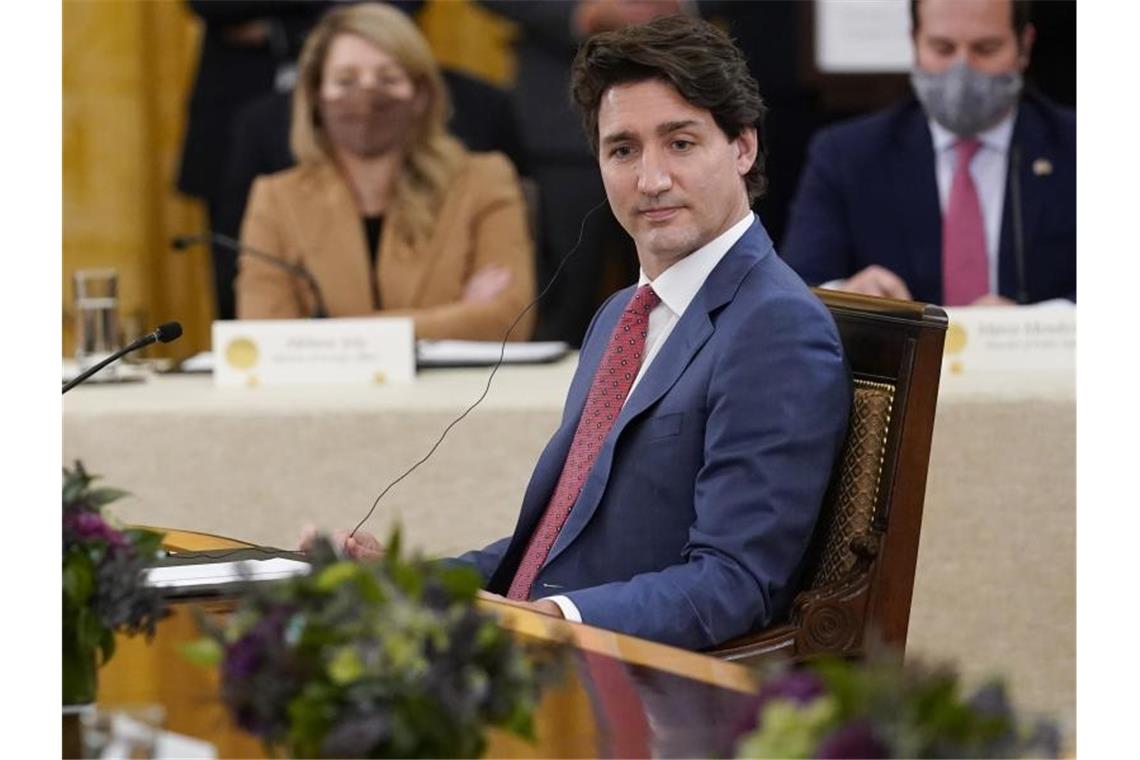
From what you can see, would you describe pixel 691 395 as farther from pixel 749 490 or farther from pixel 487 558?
pixel 487 558

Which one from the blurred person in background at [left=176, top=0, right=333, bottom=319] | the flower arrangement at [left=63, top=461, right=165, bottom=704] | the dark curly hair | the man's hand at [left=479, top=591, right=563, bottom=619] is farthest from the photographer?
the blurred person in background at [left=176, top=0, right=333, bottom=319]

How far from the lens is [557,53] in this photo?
4.67 metres

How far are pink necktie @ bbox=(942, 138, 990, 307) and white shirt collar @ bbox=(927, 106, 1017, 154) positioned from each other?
0.36 feet

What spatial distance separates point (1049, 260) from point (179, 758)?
8.29 ft

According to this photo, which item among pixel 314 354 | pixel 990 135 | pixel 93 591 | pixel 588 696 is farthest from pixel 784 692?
pixel 990 135

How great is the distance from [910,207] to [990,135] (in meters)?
0.30

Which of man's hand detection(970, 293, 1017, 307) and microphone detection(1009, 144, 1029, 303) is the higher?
microphone detection(1009, 144, 1029, 303)

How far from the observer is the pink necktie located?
3.35 metres

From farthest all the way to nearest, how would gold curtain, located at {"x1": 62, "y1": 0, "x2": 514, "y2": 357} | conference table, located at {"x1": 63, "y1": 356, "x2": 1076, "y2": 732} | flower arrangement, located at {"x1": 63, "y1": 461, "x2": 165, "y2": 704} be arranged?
1. gold curtain, located at {"x1": 62, "y1": 0, "x2": 514, "y2": 357}
2. conference table, located at {"x1": 63, "y1": 356, "x2": 1076, "y2": 732}
3. flower arrangement, located at {"x1": 63, "y1": 461, "x2": 165, "y2": 704}

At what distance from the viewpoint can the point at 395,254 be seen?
366 cm

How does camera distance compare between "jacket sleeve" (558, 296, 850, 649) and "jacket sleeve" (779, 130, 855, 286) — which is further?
"jacket sleeve" (779, 130, 855, 286)

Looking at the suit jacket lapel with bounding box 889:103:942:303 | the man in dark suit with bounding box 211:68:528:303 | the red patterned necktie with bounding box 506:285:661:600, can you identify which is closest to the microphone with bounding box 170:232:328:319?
the man in dark suit with bounding box 211:68:528:303

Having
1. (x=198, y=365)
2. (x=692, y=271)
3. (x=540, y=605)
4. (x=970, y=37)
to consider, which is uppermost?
(x=970, y=37)

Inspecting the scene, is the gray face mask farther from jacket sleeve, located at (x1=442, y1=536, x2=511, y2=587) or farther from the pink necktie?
jacket sleeve, located at (x1=442, y1=536, x2=511, y2=587)
